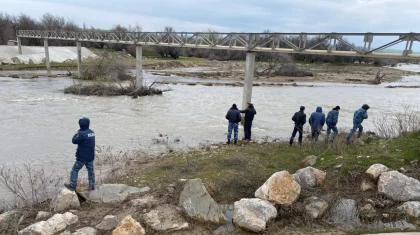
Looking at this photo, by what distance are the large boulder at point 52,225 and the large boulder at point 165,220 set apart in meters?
1.41

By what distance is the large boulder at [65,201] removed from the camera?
6.50m

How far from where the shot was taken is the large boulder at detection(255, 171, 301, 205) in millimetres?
6758

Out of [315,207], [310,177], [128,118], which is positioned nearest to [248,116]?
[310,177]

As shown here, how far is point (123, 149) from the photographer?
41.6ft

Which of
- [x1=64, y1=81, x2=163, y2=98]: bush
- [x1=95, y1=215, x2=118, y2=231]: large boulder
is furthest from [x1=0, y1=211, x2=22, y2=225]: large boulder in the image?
[x1=64, y1=81, x2=163, y2=98]: bush

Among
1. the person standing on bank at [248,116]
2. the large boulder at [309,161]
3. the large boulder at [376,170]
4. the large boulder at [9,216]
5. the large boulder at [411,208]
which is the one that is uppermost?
the person standing on bank at [248,116]

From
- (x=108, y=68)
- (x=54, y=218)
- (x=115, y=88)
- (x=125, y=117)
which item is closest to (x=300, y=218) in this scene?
(x=54, y=218)

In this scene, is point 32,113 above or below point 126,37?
below

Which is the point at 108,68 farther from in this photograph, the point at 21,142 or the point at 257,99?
the point at 21,142

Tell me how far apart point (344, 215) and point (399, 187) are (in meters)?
1.48

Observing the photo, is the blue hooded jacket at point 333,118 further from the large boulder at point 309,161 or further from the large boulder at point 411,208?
the large boulder at point 411,208

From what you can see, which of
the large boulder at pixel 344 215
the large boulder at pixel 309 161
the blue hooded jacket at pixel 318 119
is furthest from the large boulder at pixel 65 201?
the blue hooded jacket at pixel 318 119

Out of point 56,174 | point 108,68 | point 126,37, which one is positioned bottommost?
point 56,174

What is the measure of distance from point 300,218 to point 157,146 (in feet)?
25.4
